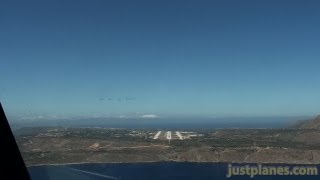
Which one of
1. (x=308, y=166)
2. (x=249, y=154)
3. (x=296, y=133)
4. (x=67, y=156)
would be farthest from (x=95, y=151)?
(x=296, y=133)

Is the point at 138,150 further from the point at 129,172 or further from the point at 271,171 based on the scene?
the point at 271,171

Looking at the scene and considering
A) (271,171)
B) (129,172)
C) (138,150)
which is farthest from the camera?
(138,150)

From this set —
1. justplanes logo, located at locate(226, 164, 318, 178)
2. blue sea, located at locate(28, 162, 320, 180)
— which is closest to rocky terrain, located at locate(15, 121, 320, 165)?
blue sea, located at locate(28, 162, 320, 180)

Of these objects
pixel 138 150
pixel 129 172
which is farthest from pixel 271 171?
pixel 138 150

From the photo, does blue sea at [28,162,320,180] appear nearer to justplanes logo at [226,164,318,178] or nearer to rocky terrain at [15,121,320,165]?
justplanes logo at [226,164,318,178]

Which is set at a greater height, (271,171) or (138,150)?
(138,150)

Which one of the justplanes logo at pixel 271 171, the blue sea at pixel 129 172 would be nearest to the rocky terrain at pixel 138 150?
the blue sea at pixel 129 172

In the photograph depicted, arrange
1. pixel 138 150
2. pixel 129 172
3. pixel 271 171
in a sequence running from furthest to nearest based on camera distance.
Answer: pixel 138 150, pixel 271 171, pixel 129 172
